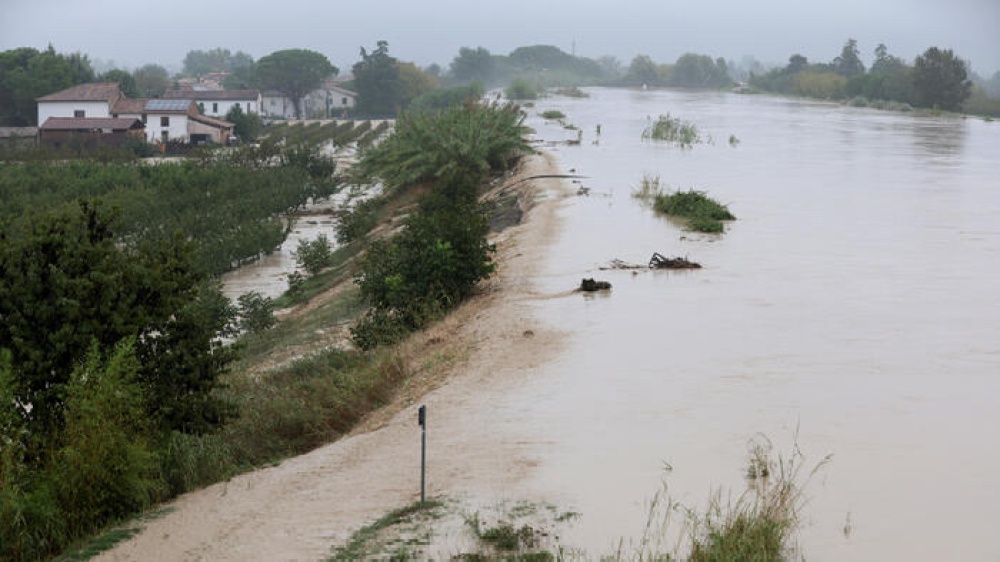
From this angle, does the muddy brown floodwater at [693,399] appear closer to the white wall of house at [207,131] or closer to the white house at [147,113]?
the white wall of house at [207,131]

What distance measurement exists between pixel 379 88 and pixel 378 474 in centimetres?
10703

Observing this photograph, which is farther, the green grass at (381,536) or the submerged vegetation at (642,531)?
the green grass at (381,536)

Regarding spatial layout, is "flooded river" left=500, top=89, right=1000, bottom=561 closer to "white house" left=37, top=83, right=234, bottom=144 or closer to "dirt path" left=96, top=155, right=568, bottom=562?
"dirt path" left=96, top=155, right=568, bottom=562

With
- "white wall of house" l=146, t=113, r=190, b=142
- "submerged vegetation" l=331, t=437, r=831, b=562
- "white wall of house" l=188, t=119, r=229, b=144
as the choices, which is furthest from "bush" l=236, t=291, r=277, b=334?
"white wall of house" l=146, t=113, r=190, b=142

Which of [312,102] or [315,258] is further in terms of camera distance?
[312,102]

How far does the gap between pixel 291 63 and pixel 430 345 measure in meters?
109

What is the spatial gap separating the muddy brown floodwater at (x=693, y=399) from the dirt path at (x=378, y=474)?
1.0 inches

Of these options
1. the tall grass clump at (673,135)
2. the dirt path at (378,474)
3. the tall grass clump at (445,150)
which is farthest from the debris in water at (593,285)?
the tall grass clump at (673,135)

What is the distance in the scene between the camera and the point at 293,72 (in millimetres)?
119562

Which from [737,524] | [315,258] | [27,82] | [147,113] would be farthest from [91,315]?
[27,82]

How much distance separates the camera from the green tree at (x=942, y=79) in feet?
284

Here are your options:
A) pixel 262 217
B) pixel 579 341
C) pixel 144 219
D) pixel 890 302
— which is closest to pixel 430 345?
pixel 579 341

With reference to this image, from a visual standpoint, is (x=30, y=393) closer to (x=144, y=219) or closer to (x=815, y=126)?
(x=144, y=219)

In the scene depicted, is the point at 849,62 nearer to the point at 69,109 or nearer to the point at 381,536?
the point at 69,109
